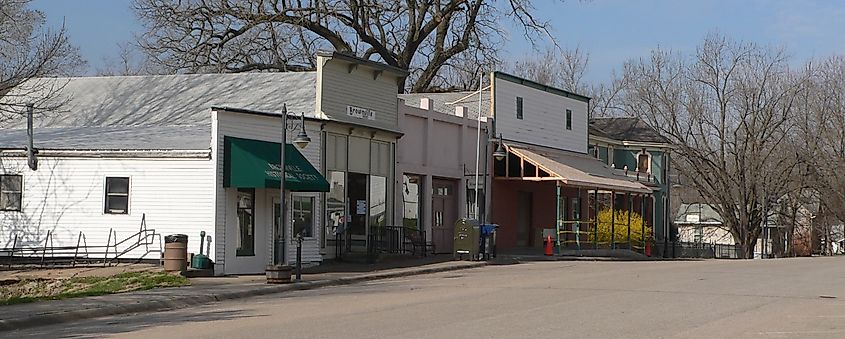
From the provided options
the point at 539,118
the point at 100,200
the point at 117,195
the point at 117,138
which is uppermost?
the point at 539,118

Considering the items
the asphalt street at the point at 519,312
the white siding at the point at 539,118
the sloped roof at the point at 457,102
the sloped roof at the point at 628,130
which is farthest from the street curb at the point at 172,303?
the sloped roof at the point at 628,130

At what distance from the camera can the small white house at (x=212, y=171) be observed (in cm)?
2681

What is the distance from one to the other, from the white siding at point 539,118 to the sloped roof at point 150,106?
32.3ft

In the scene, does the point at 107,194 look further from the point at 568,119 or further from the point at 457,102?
the point at 568,119

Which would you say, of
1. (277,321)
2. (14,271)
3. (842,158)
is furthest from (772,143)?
(277,321)

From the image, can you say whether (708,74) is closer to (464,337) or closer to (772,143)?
(772,143)

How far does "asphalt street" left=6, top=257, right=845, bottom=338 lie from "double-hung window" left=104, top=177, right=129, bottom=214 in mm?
6871

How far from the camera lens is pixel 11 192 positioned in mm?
28734

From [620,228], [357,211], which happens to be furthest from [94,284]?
[620,228]

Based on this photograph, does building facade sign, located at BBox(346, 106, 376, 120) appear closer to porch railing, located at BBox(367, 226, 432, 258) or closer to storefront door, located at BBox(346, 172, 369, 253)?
storefront door, located at BBox(346, 172, 369, 253)

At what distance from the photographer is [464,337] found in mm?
14016

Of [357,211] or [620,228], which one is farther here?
[620,228]

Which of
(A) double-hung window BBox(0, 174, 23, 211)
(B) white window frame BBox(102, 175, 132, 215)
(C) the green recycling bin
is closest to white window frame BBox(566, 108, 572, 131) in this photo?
(C) the green recycling bin

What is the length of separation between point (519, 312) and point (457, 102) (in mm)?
26903
